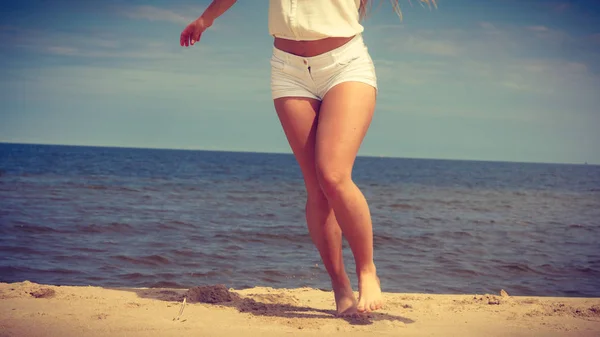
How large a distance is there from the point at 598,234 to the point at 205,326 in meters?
11.3

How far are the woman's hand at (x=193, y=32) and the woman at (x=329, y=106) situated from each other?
1.53 ft

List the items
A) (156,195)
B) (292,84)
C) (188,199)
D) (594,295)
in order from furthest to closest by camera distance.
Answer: (156,195)
(188,199)
(594,295)
(292,84)

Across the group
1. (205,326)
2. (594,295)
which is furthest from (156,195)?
(205,326)

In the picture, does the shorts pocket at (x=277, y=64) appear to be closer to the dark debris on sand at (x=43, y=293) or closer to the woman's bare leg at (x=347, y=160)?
the woman's bare leg at (x=347, y=160)

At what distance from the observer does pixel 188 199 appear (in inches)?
651

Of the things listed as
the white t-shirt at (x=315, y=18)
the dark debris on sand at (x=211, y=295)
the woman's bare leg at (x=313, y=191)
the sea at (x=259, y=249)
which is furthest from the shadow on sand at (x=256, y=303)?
the sea at (x=259, y=249)

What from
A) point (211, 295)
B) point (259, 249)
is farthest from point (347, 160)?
point (259, 249)

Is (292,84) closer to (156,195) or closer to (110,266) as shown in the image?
(110,266)

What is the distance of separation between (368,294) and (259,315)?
0.68 metres

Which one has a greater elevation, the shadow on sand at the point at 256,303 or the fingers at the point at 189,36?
the fingers at the point at 189,36

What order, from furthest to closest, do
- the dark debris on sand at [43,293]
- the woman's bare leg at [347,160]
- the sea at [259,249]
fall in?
the sea at [259,249]
the dark debris on sand at [43,293]
the woman's bare leg at [347,160]

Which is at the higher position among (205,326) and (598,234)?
(205,326)

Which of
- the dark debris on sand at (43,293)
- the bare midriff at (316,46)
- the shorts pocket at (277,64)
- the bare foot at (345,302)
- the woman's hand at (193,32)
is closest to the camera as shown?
the bare midriff at (316,46)

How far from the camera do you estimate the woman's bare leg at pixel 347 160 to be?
2.73 metres
